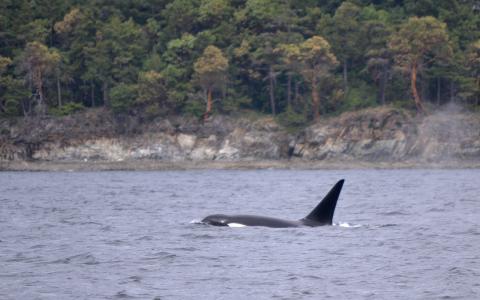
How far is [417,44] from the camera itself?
93812 millimetres

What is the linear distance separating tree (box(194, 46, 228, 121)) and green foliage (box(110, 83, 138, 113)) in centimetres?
707

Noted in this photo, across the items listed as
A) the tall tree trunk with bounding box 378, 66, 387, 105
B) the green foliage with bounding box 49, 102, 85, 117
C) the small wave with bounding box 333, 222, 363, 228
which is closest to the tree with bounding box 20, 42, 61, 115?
the green foliage with bounding box 49, 102, 85, 117

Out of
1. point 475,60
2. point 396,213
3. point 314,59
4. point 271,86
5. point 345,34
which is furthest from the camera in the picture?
point 345,34

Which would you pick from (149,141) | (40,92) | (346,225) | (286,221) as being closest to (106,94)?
(40,92)

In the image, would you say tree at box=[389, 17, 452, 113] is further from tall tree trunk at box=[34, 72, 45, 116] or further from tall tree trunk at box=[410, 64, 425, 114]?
tall tree trunk at box=[34, 72, 45, 116]

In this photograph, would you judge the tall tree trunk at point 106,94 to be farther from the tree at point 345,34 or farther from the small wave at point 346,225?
the small wave at point 346,225

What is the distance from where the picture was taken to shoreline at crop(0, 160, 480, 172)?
91750mm

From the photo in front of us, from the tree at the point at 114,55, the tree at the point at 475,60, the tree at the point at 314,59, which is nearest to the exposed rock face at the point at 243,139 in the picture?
the tree at the point at 475,60

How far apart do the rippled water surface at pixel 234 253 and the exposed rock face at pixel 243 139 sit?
5142 centimetres

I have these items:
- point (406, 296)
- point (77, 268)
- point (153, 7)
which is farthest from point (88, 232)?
point (153, 7)

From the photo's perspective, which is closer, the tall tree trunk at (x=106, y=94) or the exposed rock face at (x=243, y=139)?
the exposed rock face at (x=243, y=139)

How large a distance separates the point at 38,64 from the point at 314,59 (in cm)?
2801

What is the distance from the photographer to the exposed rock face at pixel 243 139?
9325 cm

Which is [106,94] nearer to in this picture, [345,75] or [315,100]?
[315,100]
